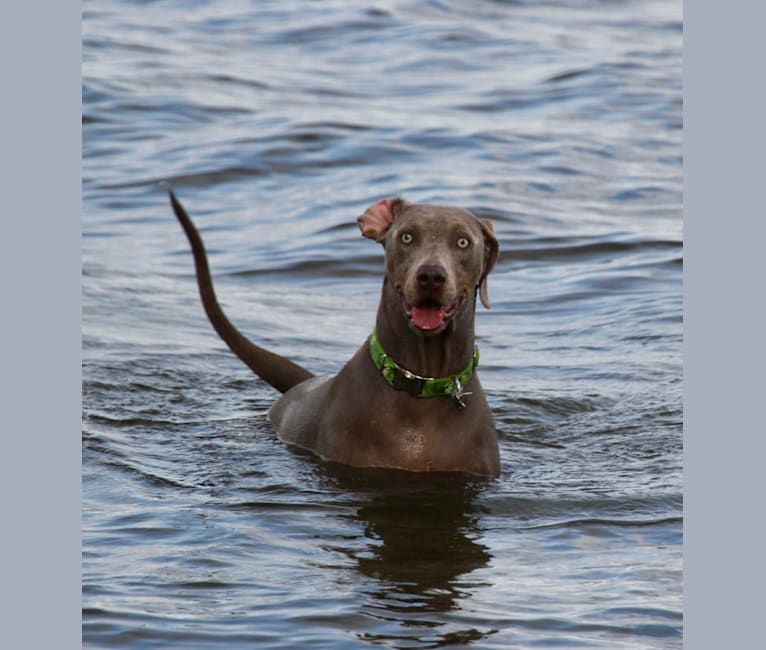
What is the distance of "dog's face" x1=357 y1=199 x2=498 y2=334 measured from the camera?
7027 mm

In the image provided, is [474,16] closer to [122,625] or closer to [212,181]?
[212,181]

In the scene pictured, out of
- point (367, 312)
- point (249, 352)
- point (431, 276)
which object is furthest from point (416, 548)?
point (367, 312)

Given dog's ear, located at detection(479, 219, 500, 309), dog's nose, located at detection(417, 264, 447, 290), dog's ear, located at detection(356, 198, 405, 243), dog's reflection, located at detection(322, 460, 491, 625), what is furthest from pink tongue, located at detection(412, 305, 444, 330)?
dog's reflection, located at detection(322, 460, 491, 625)

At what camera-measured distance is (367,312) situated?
1171cm

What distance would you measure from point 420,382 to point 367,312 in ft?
13.9

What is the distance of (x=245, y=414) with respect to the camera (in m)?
9.19

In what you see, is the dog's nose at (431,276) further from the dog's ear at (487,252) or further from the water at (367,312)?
the water at (367,312)

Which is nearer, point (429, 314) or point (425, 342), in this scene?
point (429, 314)

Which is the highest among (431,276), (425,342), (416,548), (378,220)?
(378,220)

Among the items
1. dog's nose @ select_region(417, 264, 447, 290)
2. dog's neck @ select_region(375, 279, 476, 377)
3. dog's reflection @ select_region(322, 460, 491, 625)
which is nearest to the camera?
dog's reflection @ select_region(322, 460, 491, 625)

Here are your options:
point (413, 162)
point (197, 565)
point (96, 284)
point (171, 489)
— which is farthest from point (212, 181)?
point (197, 565)

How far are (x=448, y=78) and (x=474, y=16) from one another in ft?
13.6

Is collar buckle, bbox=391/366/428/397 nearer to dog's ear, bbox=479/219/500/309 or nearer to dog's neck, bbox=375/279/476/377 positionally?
dog's neck, bbox=375/279/476/377

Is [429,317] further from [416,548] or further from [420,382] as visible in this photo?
[416,548]
